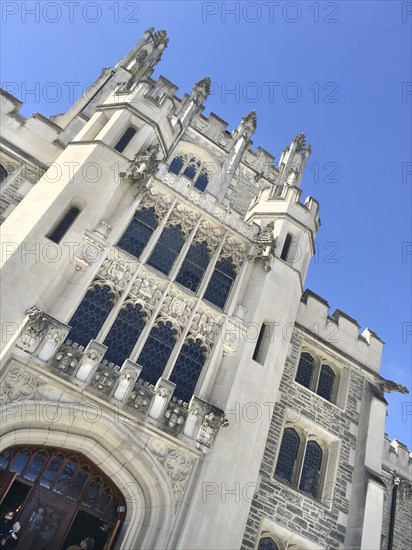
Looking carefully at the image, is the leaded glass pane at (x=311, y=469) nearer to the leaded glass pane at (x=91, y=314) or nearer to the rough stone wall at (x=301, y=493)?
the rough stone wall at (x=301, y=493)

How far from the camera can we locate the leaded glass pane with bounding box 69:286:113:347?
9930 millimetres

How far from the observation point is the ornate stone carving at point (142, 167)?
463 inches

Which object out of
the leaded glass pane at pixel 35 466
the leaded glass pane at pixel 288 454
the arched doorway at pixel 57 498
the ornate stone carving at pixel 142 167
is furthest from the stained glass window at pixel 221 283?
the leaded glass pane at pixel 35 466

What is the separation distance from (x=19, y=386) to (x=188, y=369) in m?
3.80

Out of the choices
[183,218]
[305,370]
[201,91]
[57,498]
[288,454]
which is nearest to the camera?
[57,498]

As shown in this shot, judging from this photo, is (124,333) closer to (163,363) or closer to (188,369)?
(163,363)

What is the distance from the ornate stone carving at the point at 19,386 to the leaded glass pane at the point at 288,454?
6.18 metres

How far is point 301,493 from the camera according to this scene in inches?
437

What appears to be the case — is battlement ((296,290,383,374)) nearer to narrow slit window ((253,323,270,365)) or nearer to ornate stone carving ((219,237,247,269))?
narrow slit window ((253,323,270,365))

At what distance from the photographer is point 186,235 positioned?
12.5 metres

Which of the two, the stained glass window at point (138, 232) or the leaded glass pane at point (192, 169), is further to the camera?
the leaded glass pane at point (192, 169)

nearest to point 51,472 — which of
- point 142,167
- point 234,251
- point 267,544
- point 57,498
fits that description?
point 57,498

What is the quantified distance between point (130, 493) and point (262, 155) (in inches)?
560

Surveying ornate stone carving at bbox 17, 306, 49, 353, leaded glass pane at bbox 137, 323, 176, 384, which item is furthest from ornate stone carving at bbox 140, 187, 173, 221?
ornate stone carving at bbox 17, 306, 49, 353
